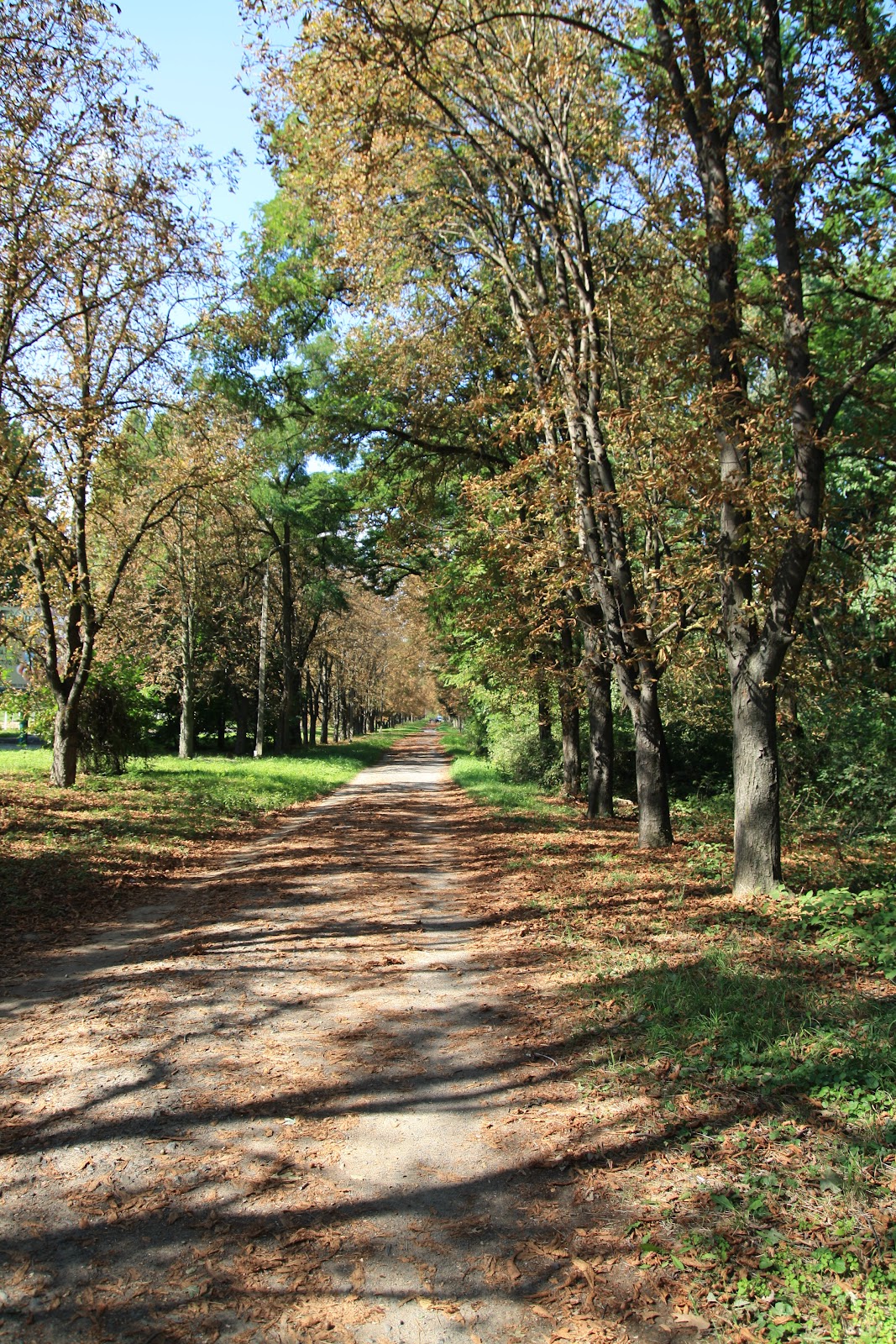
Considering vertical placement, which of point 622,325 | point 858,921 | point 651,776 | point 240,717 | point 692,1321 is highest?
point 622,325

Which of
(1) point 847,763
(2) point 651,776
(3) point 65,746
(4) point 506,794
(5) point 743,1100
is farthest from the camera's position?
(4) point 506,794

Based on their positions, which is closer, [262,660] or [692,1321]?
[692,1321]

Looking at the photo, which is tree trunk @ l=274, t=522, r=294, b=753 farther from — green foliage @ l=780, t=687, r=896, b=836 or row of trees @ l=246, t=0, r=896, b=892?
green foliage @ l=780, t=687, r=896, b=836

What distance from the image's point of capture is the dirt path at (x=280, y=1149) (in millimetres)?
2812

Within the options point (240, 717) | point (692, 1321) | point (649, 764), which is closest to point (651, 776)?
point (649, 764)

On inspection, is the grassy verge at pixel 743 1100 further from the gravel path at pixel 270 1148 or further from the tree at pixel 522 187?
the tree at pixel 522 187

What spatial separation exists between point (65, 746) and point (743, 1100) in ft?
50.6

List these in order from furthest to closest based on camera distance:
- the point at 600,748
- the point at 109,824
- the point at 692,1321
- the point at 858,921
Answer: the point at 600,748, the point at 109,824, the point at 858,921, the point at 692,1321

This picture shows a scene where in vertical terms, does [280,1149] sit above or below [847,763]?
below

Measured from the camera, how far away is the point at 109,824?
41.4 feet

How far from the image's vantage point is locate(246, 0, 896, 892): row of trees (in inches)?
300

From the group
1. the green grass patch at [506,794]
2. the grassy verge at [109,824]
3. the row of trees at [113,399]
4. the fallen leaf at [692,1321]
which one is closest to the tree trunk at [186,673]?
the row of trees at [113,399]

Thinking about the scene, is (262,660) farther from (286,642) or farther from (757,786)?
(757,786)

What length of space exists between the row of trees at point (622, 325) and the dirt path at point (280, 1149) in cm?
429
